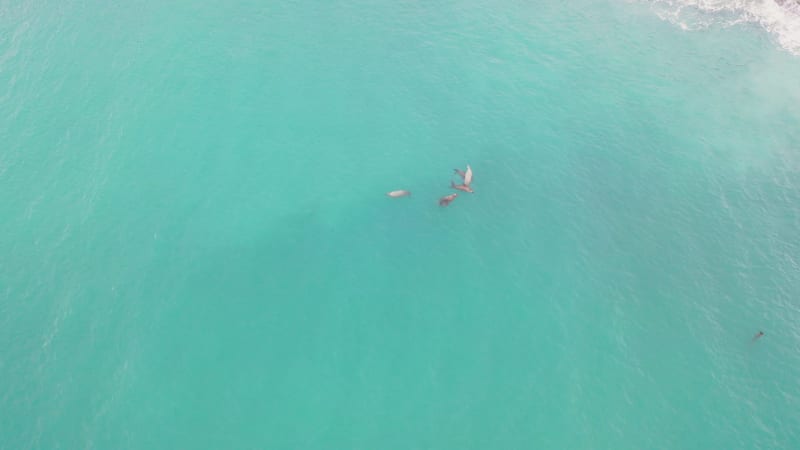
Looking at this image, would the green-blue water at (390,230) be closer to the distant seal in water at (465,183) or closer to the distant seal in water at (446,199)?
the distant seal in water at (446,199)

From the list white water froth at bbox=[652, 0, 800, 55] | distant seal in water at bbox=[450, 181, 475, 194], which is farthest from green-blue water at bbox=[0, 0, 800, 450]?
white water froth at bbox=[652, 0, 800, 55]

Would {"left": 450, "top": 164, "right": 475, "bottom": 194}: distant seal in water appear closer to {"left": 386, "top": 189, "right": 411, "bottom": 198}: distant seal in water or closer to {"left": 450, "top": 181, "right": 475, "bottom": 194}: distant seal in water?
{"left": 450, "top": 181, "right": 475, "bottom": 194}: distant seal in water

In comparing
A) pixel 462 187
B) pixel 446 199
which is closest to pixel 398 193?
pixel 446 199

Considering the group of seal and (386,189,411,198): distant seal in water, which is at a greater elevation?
the group of seal

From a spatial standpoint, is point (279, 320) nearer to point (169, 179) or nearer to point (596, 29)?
point (169, 179)

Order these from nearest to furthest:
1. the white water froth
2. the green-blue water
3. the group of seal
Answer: the green-blue water
the group of seal
the white water froth

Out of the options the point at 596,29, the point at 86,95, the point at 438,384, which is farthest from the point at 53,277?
the point at 596,29
